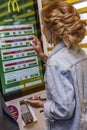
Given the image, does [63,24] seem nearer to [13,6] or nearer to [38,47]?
[38,47]

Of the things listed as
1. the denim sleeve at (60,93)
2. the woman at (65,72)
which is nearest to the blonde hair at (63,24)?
the woman at (65,72)

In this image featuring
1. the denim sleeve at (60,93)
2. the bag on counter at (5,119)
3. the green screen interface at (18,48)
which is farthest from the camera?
the green screen interface at (18,48)

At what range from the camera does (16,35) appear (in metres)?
1.95

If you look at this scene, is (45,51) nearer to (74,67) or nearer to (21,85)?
(21,85)

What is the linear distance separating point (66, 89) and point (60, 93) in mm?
41

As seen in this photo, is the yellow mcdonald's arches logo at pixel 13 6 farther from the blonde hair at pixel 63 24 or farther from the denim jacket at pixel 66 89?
the denim jacket at pixel 66 89

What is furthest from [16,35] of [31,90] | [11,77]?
[31,90]

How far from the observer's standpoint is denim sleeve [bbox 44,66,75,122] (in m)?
1.46

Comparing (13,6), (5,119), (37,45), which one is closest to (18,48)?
(37,45)

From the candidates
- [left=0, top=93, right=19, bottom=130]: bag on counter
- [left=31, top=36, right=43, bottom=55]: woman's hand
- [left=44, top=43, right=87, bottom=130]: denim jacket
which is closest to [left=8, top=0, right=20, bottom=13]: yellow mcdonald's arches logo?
[left=31, top=36, right=43, bottom=55]: woman's hand

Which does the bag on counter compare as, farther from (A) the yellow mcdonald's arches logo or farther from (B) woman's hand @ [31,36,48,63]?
(A) the yellow mcdonald's arches logo

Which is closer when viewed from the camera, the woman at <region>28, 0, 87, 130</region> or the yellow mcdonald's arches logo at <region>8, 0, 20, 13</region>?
the woman at <region>28, 0, 87, 130</region>

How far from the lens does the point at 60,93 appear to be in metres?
1.46

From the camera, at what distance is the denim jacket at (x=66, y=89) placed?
1470 mm
